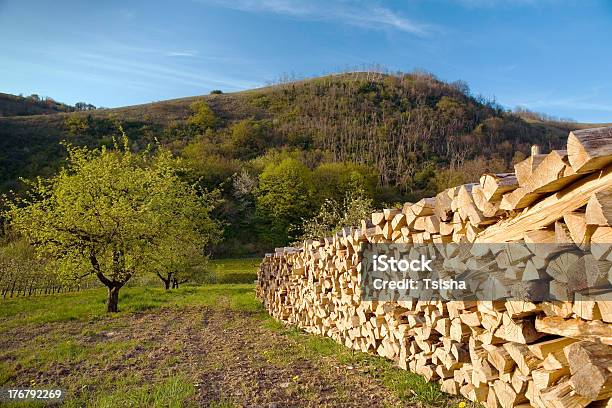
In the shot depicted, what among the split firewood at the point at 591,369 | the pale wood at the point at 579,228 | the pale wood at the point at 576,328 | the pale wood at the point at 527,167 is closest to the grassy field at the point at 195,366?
the pale wood at the point at 576,328

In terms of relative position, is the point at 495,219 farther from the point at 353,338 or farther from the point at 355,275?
the point at 353,338

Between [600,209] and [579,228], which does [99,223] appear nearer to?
[579,228]

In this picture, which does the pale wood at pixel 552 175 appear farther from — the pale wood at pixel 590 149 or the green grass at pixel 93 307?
the green grass at pixel 93 307

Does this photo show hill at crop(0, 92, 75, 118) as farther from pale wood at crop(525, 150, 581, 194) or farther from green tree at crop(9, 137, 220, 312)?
pale wood at crop(525, 150, 581, 194)

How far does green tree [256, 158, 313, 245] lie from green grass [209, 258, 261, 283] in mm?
10349

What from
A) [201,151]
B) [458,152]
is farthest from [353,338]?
[458,152]

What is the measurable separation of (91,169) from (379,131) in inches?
3091

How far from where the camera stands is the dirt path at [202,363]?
4.31 metres

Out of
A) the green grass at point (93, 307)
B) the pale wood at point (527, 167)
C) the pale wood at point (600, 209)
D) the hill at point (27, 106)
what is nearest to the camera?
the pale wood at point (600, 209)

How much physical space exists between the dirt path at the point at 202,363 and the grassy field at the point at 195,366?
1 centimetres

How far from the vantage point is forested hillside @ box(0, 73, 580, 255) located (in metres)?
50.2

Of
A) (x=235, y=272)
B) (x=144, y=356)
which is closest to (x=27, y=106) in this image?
(x=235, y=272)

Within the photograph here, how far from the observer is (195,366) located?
5.65 meters

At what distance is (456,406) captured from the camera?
142 inches
